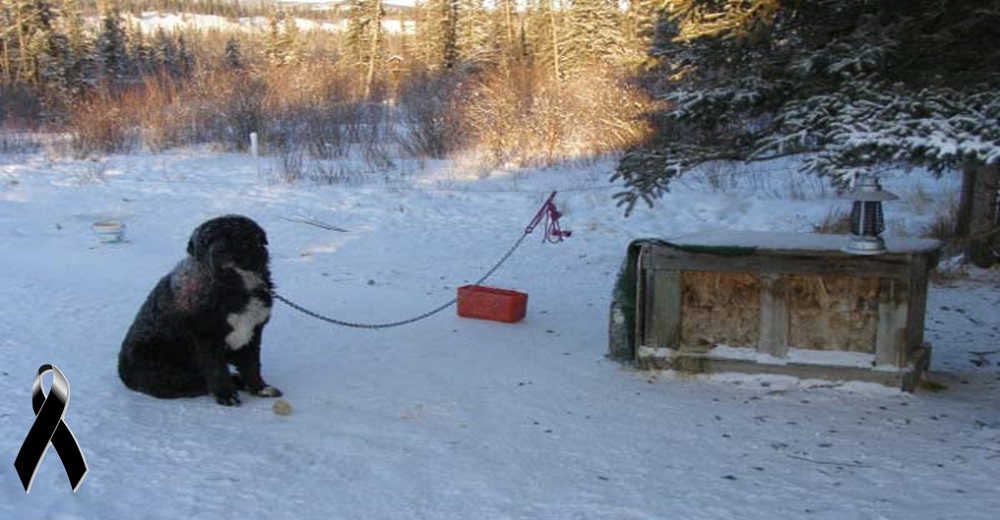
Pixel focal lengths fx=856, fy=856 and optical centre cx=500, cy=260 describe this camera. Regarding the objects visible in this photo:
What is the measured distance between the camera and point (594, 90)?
2144 cm

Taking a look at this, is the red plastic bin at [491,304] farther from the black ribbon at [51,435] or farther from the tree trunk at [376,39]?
the tree trunk at [376,39]

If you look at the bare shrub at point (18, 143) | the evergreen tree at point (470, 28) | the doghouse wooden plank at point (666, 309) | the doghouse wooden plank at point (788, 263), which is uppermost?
the evergreen tree at point (470, 28)

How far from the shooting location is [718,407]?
5.47m

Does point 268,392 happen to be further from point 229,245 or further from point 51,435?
point 51,435

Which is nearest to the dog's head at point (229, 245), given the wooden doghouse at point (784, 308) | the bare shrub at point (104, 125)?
the wooden doghouse at point (784, 308)

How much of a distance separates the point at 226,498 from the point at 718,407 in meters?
3.13

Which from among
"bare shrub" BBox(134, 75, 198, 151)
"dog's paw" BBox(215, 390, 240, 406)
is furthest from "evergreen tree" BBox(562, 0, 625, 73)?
"dog's paw" BBox(215, 390, 240, 406)

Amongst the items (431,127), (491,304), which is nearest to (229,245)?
(491,304)

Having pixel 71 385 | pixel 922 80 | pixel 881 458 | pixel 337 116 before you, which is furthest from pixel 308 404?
pixel 337 116

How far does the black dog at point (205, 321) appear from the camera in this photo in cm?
510

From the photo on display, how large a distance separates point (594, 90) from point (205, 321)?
57.4 ft

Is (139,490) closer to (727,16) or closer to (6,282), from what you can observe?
(727,16)

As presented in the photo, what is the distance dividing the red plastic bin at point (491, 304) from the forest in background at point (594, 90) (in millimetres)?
1817

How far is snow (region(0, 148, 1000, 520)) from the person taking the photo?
3.82 meters
